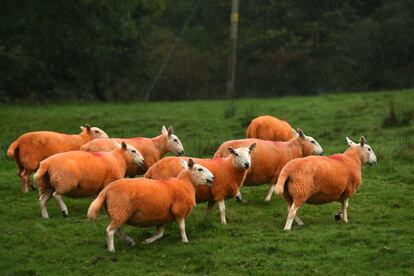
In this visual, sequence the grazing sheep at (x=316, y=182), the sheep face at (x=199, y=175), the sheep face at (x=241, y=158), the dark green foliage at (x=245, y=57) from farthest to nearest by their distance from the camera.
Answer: the dark green foliage at (x=245, y=57) < the sheep face at (x=241, y=158) < the grazing sheep at (x=316, y=182) < the sheep face at (x=199, y=175)

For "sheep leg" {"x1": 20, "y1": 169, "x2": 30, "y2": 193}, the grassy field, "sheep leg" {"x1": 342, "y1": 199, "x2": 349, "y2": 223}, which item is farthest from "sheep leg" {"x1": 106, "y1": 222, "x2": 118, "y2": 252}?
"sheep leg" {"x1": 20, "y1": 169, "x2": 30, "y2": 193}

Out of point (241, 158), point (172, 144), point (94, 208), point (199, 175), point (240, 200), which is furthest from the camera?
point (172, 144)

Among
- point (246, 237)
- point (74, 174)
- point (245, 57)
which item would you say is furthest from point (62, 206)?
point (245, 57)

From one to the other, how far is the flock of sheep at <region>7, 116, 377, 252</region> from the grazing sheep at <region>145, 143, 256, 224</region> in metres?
0.02

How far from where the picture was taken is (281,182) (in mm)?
12992

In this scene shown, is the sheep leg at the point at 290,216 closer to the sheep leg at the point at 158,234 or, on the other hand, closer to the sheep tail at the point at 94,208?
the sheep leg at the point at 158,234

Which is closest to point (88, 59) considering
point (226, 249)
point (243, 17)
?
point (243, 17)

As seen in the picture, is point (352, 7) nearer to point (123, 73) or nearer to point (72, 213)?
point (123, 73)

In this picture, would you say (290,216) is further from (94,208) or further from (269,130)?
(269,130)

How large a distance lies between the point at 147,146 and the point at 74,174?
129 inches

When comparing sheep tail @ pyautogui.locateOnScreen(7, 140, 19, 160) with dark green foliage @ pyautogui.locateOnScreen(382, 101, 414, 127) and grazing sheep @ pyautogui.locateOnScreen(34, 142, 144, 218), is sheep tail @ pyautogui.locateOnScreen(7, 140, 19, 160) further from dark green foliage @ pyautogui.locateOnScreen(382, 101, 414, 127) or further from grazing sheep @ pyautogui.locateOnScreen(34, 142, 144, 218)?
dark green foliage @ pyautogui.locateOnScreen(382, 101, 414, 127)

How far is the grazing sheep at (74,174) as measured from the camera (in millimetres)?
13656

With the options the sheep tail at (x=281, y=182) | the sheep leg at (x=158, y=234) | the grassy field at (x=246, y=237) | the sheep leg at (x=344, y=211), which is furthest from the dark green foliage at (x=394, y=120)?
the sheep leg at (x=158, y=234)

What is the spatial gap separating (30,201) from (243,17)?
103ft
